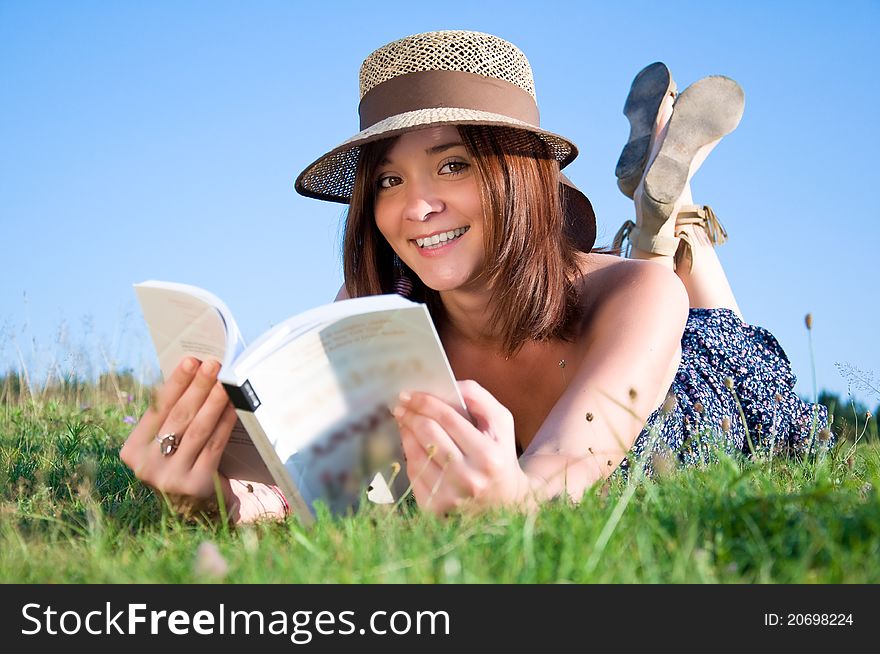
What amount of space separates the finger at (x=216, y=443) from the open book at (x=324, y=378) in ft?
0.70

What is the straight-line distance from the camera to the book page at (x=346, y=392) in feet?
6.57

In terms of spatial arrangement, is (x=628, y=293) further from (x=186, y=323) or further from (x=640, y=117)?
(x=640, y=117)

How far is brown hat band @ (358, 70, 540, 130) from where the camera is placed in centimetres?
314

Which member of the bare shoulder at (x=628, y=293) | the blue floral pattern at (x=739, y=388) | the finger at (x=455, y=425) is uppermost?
the bare shoulder at (x=628, y=293)

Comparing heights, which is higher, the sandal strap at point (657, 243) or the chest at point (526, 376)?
the sandal strap at point (657, 243)

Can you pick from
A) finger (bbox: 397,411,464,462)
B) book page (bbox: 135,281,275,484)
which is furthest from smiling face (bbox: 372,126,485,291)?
finger (bbox: 397,411,464,462)

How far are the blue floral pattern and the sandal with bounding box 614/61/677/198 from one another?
1.09 m

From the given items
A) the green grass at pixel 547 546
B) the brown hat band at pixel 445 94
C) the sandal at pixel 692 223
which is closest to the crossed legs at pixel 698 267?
the sandal at pixel 692 223

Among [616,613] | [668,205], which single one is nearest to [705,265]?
[668,205]

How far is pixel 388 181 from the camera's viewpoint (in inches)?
134

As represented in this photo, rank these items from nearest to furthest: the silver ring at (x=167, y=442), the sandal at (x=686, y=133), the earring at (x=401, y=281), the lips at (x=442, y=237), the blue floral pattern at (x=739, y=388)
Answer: the silver ring at (x=167, y=442), the lips at (x=442, y=237), the earring at (x=401, y=281), the blue floral pattern at (x=739, y=388), the sandal at (x=686, y=133)

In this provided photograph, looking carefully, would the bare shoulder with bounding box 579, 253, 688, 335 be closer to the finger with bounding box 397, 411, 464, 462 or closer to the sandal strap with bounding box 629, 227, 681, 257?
the finger with bounding box 397, 411, 464, 462

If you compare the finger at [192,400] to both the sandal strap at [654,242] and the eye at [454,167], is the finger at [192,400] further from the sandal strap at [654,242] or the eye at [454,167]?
the sandal strap at [654,242]

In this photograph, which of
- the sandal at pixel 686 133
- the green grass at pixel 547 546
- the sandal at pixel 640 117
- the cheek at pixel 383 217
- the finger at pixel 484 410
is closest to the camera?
the green grass at pixel 547 546
